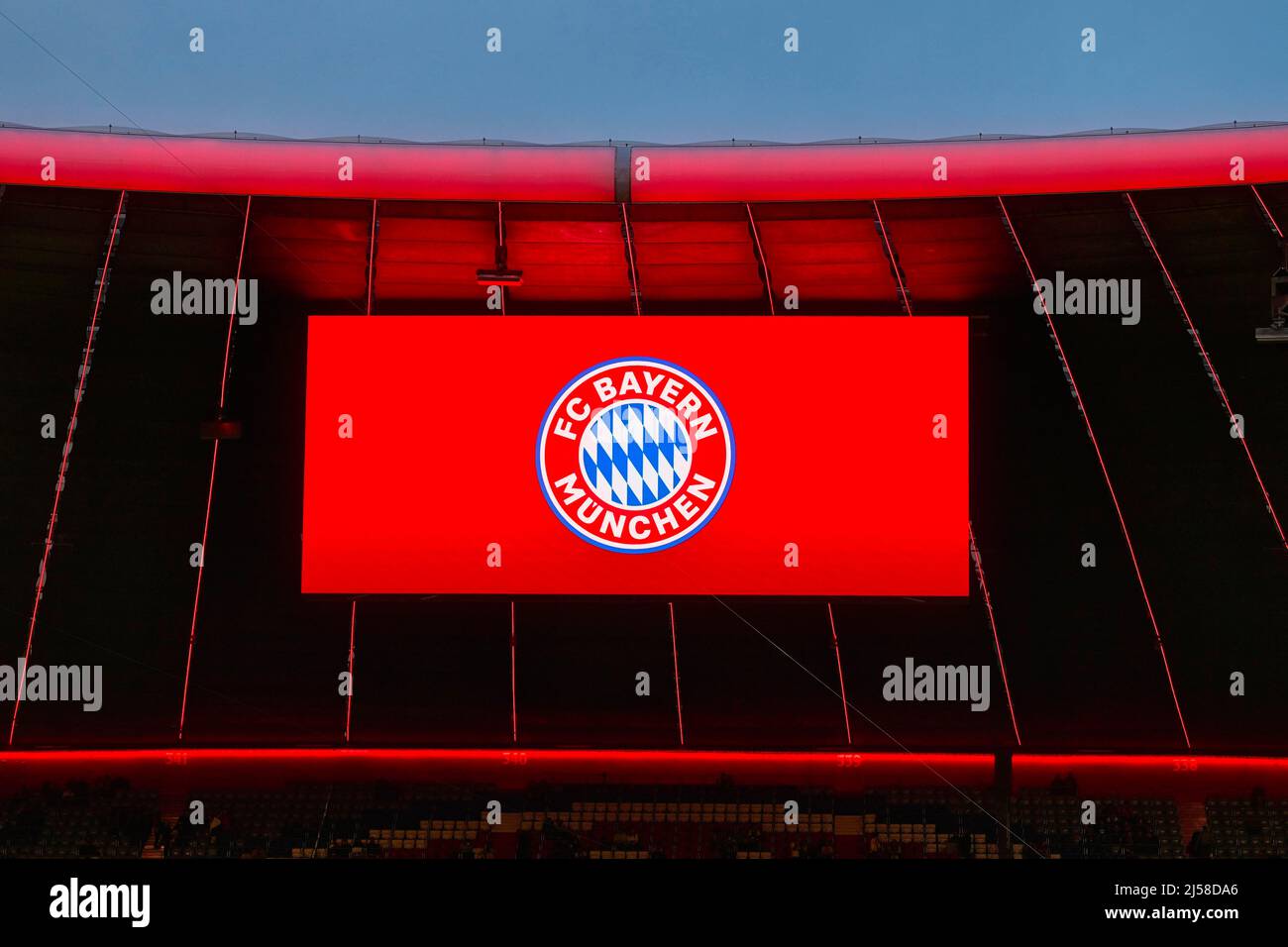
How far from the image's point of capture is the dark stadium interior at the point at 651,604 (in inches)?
424

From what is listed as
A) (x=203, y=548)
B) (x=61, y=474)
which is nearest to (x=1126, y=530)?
(x=203, y=548)

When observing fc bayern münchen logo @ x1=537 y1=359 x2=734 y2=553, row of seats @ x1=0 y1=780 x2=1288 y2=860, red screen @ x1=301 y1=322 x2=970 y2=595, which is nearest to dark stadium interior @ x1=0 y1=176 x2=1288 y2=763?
row of seats @ x1=0 y1=780 x2=1288 y2=860

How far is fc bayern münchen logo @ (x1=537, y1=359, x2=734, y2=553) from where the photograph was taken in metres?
9.22

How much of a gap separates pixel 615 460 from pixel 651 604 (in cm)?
215

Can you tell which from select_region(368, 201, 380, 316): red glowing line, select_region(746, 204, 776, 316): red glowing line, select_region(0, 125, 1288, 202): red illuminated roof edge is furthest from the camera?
select_region(746, 204, 776, 316): red glowing line

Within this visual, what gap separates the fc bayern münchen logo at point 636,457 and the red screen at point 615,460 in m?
0.01

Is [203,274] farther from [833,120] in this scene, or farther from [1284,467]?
[1284,467]

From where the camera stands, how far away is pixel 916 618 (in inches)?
478

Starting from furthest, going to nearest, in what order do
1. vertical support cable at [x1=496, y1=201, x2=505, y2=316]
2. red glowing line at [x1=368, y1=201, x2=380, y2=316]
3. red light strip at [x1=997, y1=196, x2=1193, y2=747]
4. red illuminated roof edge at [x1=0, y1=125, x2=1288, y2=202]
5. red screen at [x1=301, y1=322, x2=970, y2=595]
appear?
red light strip at [x1=997, y1=196, x2=1193, y2=747] < red glowing line at [x1=368, y1=201, x2=380, y2=316] < vertical support cable at [x1=496, y1=201, x2=505, y2=316] < red screen at [x1=301, y1=322, x2=970, y2=595] < red illuminated roof edge at [x1=0, y1=125, x2=1288, y2=202]

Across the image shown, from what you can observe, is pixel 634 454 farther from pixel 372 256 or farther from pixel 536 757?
pixel 536 757

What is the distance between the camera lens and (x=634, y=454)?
9.23 m

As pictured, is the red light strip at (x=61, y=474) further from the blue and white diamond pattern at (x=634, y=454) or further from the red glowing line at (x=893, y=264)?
the red glowing line at (x=893, y=264)

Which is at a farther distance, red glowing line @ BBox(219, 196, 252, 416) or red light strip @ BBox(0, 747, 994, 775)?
red light strip @ BBox(0, 747, 994, 775)

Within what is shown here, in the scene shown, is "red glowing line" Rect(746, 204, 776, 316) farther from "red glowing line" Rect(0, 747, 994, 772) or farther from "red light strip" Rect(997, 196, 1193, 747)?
"red glowing line" Rect(0, 747, 994, 772)
